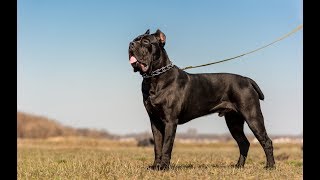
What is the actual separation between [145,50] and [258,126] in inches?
122

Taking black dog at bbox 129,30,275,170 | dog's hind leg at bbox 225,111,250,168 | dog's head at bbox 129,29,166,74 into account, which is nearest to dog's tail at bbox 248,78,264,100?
black dog at bbox 129,30,275,170

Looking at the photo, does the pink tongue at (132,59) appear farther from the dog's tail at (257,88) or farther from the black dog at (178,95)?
the dog's tail at (257,88)

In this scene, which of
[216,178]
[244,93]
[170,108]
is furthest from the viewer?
[244,93]

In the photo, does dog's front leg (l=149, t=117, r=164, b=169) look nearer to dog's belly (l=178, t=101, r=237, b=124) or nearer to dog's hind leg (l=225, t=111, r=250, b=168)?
dog's belly (l=178, t=101, r=237, b=124)

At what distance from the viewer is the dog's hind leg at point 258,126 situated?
32.6ft

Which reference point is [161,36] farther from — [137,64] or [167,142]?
[167,142]

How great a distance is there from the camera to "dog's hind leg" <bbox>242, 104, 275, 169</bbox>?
9922 mm

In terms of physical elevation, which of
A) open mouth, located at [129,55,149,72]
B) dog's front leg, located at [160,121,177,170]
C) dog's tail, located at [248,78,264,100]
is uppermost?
open mouth, located at [129,55,149,72]
